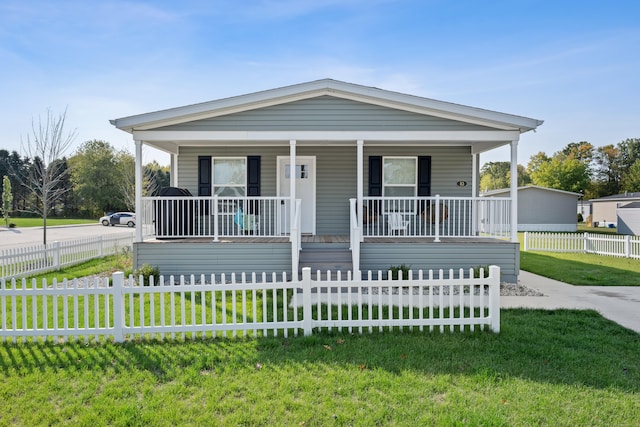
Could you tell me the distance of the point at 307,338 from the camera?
4594 mm

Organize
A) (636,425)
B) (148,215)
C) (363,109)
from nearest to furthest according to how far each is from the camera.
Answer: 1. (636,425)
2. (363,109)
3. (148,215)

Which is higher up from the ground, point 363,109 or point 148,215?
point 363,109

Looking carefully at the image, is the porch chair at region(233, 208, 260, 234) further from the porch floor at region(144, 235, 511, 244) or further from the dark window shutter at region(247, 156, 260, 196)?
the dark window shutter at region(247, 156, 260, 196)

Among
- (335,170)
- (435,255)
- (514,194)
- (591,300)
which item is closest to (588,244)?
(514,194)

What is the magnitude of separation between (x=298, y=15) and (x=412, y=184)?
6108 mm

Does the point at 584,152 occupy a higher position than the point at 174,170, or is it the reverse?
the point at 584,152

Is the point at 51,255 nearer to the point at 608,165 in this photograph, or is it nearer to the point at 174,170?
the point at 174,170

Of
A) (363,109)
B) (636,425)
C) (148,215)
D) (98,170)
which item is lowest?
(636,425)

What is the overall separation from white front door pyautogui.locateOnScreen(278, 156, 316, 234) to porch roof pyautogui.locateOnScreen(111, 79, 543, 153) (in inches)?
76.6

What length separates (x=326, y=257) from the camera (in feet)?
27.7

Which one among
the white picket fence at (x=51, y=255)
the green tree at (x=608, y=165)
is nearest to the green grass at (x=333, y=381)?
the white picket fence at (x=51, y=255)

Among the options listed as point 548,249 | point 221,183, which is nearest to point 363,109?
point 221,183

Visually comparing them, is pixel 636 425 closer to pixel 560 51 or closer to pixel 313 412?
pixel 313 412

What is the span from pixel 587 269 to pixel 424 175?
5372 millimetres
